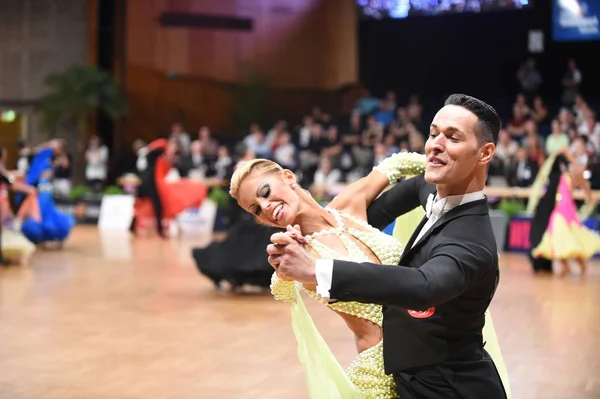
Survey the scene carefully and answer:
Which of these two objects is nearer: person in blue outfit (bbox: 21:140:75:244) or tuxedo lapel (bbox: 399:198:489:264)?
tuxedo lapel (bbox: 399:198:489:264)

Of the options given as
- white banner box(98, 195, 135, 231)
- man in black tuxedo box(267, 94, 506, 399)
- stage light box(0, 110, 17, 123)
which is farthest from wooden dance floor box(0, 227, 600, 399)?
stage light box(0, 110, 17, 123)

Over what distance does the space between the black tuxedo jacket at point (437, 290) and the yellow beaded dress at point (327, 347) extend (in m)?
0.20

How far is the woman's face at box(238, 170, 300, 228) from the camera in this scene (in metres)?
2.24

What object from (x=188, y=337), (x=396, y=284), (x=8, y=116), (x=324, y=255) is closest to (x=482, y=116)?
(x=396, y=284)

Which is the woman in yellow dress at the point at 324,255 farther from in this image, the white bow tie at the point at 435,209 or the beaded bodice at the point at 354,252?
the white bow tie at the point at 435,209

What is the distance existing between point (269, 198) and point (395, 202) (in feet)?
1.63

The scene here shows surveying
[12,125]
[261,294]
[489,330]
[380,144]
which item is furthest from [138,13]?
[489,330]

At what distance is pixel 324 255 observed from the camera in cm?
227

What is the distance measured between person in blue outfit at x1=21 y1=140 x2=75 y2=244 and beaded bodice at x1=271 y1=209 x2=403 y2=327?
873 cm

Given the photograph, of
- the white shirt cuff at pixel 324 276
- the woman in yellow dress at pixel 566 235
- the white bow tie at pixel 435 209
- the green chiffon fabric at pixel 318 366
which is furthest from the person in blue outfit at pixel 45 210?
the white shirt cuff at pixel 324 276

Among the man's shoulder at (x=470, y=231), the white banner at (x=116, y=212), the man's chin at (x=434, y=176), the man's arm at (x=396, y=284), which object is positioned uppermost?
the man's chin at (x=434, y=176)

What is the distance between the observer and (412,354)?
6.33ft

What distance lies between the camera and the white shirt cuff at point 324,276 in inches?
65.4

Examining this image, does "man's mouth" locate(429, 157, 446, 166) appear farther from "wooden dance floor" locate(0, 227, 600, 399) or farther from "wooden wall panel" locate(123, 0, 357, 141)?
"wooden wall panel" locate(123, 0, 357, 141)
